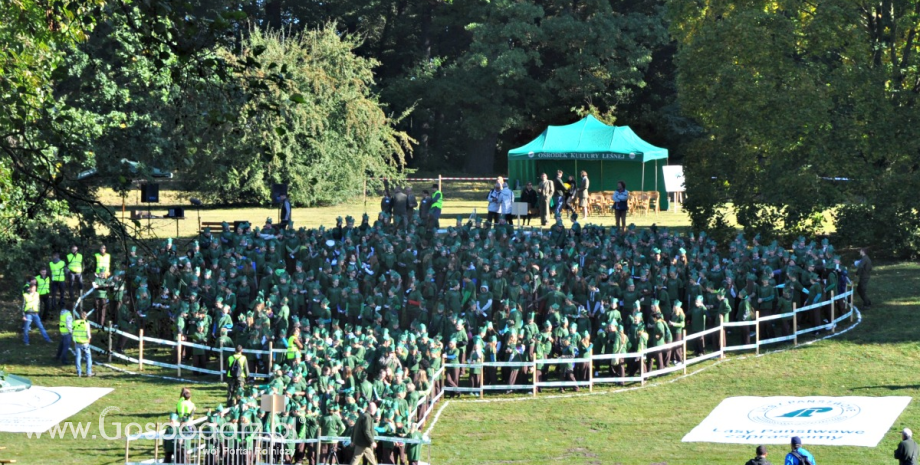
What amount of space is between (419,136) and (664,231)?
1481 inches

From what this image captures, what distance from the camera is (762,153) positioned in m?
33.2

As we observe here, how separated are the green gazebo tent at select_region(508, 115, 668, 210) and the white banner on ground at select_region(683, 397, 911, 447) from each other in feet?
62.9

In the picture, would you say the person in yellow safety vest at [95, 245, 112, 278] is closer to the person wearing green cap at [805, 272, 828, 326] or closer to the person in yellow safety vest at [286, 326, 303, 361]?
the person in yellow safety vest at [286, 326, 303, 361]

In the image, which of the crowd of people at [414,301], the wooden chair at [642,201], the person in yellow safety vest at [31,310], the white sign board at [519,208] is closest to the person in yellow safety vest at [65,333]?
the crowd of people at [414,301]

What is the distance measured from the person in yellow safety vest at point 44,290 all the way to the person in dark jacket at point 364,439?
11404 millimetres

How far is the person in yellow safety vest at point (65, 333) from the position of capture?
22.8 metres

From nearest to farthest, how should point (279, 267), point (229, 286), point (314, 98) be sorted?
point (229, 286) < point (279, 267) < point (314, 98)

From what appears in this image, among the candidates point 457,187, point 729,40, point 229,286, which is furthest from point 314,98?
point 229,286

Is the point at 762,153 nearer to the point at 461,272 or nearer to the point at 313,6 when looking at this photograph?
the point at 461,272

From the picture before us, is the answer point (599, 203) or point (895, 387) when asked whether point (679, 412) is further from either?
point (599, 203)

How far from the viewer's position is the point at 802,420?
1895 cm

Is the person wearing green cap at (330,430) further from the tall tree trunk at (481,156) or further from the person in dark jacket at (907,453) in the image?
the tall tree trunk at (481,156)

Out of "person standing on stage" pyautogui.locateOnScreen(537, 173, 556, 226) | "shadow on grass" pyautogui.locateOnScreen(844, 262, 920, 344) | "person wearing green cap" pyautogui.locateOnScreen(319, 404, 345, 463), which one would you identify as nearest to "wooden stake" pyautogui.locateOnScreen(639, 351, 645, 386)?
"shadow on grass" pyautogui.locateOnScreen(844, 262, 920, 344)

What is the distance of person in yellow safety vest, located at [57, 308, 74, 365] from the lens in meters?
22.8
